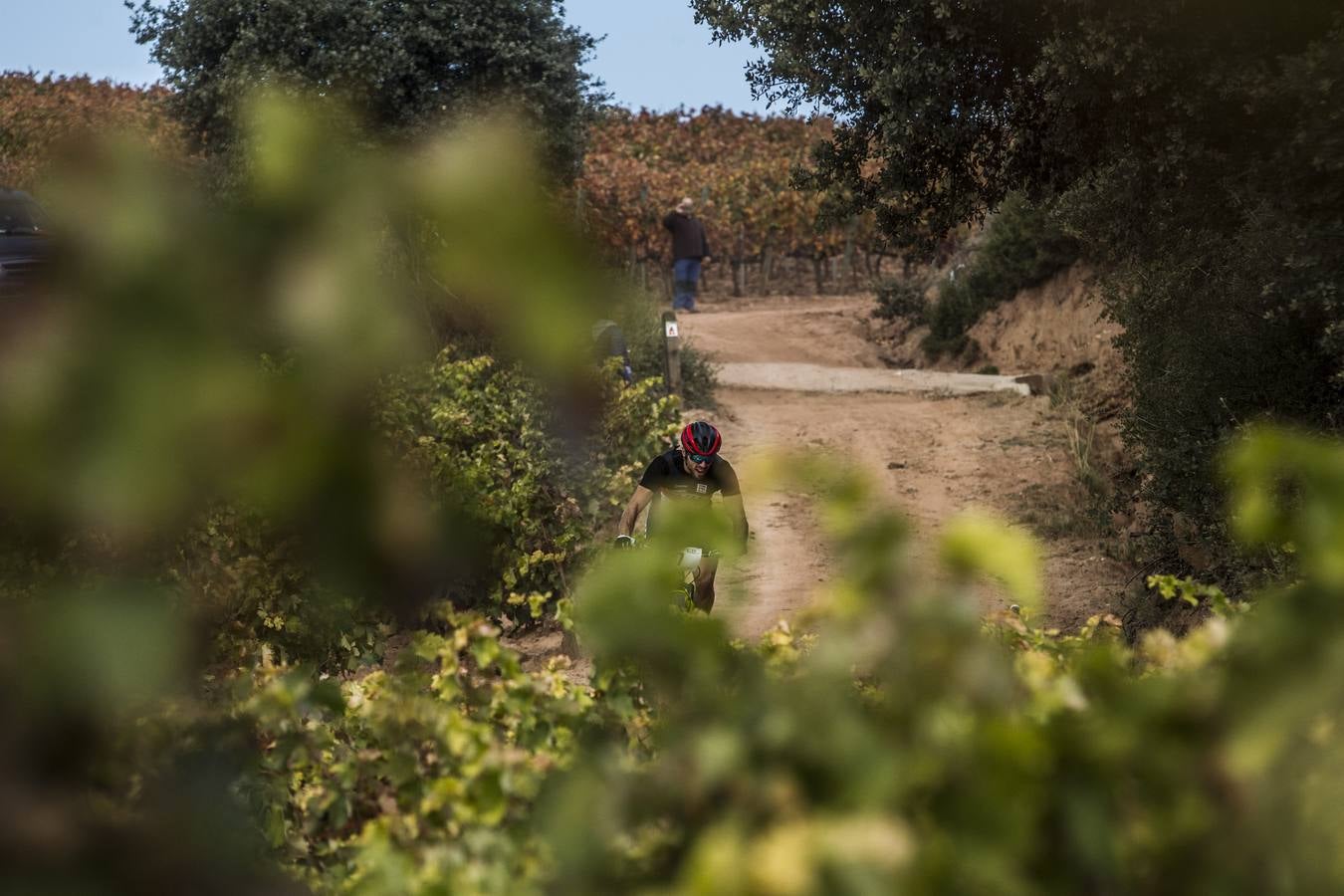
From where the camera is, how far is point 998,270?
20.4 m

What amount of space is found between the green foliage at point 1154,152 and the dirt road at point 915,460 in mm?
1701

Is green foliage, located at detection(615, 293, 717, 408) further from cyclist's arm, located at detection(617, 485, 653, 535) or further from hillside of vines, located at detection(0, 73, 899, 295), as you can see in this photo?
hillside of vines, located at detection(0, 73, 899, 295)

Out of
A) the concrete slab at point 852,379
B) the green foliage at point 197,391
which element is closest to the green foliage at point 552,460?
the concrete slab at point 852,379

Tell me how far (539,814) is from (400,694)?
113 cm

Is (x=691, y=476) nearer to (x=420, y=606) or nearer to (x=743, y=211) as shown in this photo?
(x=420, y=606)

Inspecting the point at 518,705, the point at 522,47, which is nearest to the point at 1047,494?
the point at 518,705

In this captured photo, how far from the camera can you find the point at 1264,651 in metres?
1.34

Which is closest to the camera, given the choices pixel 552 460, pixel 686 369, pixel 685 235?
pixel 552 460

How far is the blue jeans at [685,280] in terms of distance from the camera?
2669cm

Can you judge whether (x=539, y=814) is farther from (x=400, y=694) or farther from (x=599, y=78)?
(x=599, y=78)

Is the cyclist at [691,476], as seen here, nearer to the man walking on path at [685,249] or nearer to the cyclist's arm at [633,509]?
the cyclist's arm at [633,509]

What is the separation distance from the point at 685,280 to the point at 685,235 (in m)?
1.55

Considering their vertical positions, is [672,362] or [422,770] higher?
[672,362]

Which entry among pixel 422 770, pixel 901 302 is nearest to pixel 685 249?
pixel 901 302
